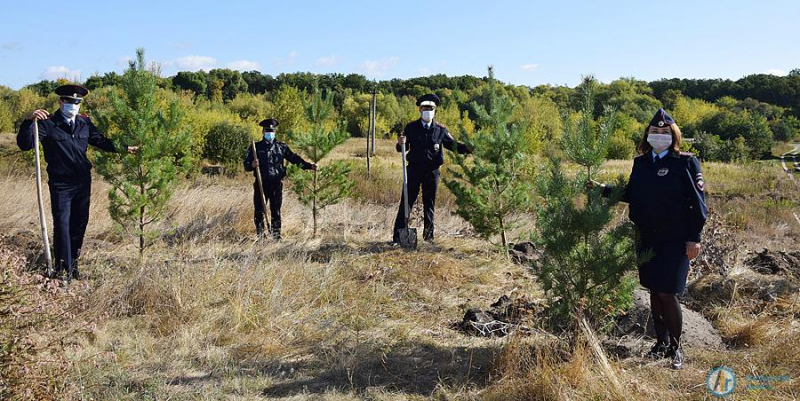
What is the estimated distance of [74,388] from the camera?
3.42m

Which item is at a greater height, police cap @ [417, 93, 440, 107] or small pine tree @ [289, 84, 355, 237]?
police cap @ [417, 93, 440, 107]

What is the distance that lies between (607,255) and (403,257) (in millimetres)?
3588

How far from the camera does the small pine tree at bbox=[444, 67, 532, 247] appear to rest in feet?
24.7

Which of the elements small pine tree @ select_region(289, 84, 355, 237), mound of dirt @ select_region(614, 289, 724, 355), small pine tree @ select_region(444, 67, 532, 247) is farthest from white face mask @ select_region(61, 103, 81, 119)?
mound of dirt @ select_region(614, 289, 724, 355)

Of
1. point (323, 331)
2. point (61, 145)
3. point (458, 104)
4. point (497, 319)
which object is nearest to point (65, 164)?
point (61, 145)

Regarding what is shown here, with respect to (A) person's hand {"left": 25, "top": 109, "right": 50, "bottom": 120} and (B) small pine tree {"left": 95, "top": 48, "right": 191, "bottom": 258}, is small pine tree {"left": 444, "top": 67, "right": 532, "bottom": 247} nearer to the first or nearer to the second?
(B) small pine tree {"left": 95, "top": 48, "right": 191, "bottom": 258}

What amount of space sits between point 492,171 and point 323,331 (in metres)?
3.54

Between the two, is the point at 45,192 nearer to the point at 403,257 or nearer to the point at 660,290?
the point at 403,257

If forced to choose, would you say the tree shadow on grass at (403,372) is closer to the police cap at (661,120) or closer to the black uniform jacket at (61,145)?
the police cap at (661,120)

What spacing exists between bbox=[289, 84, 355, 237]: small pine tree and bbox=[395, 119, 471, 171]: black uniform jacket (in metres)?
1.26

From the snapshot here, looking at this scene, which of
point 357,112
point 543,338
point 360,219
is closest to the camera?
point 543,338

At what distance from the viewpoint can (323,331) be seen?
4938 mm

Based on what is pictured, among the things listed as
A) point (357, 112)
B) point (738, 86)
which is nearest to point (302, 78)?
point (357, 112)

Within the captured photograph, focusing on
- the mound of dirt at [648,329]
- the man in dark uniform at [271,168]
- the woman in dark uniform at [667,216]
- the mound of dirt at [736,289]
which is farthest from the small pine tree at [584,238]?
the man in dark uniform at [271,168]
